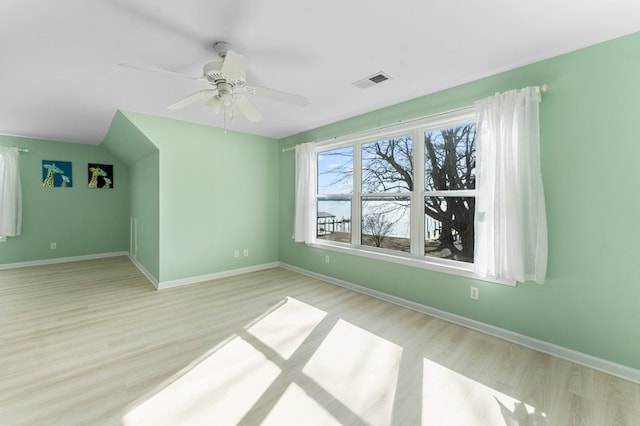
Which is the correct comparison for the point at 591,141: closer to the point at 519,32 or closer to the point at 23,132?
the point at 519,32

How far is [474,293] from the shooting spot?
2576 mm

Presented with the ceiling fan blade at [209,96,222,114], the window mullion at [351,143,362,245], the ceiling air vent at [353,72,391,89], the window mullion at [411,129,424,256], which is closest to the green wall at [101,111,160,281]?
the ceiling fan blade at [209,96,222,114]

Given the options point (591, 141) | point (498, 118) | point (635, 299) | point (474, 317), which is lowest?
point (474, 317)

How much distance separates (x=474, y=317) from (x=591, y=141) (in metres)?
1.72

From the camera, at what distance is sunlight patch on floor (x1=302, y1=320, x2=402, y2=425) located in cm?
164

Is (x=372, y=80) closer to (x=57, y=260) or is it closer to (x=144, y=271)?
(x=144, y=271)

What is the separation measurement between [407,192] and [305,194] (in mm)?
1663

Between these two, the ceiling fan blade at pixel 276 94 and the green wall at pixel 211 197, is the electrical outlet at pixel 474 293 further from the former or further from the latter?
the green wall at pixel 211 197

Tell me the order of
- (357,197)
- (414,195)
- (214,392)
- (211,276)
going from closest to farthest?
(214,392) → (414,195) → (357,197) → (211,276)

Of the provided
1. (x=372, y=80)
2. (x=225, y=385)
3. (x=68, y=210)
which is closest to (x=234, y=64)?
(x=372, y=80)

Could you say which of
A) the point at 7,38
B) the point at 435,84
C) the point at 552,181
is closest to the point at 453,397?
the point at 552,181

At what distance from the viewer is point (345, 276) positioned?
151 inches

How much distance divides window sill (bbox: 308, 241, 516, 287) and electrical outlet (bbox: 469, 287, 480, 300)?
0.35ft

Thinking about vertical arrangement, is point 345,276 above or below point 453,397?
above
